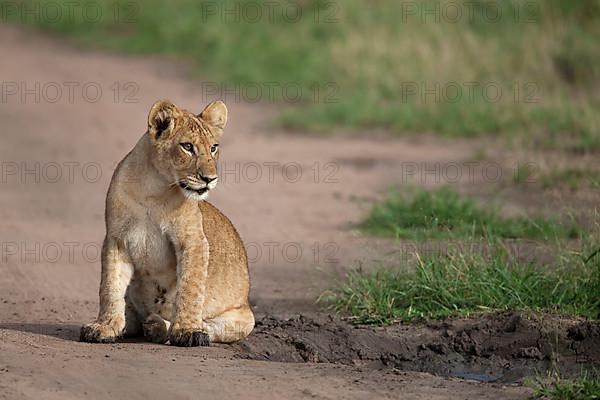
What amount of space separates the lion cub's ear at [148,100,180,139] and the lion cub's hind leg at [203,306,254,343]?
3.05 feet

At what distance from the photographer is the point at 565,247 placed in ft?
26.7

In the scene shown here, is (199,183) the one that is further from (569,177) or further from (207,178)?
(569,177)

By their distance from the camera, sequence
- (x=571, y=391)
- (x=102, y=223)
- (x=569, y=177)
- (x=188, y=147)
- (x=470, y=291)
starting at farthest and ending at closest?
(x=569, y=177)
(x=102, y=223)
(x=470, y=291)
(x=188, y=147)
(x=571, y=391)

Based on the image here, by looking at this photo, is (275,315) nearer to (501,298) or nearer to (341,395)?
(501,298)

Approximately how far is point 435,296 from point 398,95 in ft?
23.8

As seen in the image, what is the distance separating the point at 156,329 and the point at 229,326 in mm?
370

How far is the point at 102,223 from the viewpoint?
9.45 metres

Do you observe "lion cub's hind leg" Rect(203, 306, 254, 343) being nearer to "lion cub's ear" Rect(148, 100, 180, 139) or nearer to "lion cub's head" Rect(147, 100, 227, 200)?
"lion cub's head" Rect(147, 100, 227, 200)

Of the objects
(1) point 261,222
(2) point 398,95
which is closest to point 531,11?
(2) point 398,95

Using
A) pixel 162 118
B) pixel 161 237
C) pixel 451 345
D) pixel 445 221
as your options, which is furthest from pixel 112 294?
pixel 445 221

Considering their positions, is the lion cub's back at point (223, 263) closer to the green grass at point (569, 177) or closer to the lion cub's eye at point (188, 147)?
the lion cub's eye at point (188, 147)

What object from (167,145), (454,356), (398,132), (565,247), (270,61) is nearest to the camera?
(167,145)

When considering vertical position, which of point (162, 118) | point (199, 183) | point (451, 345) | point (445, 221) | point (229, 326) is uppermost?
point (162, 118)

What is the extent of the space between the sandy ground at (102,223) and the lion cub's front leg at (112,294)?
7 centimetres
